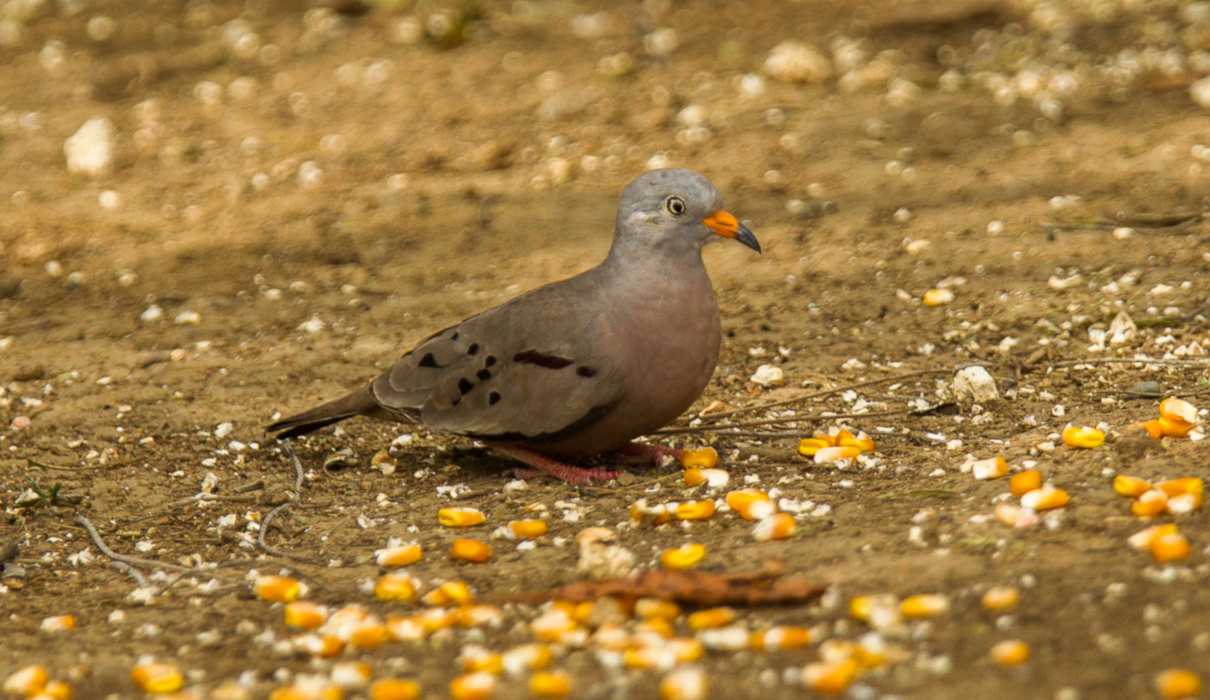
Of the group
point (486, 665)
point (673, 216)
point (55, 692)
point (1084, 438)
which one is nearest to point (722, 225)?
point (673, 216)

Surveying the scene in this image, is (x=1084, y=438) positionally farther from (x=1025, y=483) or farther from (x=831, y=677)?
(x=831, y=677)

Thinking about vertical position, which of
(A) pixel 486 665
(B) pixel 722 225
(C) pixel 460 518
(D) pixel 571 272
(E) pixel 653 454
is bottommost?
(D) pixel 571 272

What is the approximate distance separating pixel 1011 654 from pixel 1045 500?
2.78ft

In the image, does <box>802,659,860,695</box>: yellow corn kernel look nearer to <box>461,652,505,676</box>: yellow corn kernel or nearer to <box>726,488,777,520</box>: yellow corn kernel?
<box>461,652,505,676</box>: yellow corn kernel

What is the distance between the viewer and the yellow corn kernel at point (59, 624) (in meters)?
4.21

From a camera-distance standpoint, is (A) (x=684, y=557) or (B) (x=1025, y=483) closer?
(A) (x=684, y=557)

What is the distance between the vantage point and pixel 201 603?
429cm

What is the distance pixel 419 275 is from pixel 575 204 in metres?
Result: 0.85

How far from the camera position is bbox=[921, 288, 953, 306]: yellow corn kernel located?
623cm

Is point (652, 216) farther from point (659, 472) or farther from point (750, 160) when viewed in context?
point (750, 160)

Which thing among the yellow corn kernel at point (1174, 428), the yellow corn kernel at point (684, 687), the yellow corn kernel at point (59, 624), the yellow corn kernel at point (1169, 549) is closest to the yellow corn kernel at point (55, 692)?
the yellow corn kernel at point (59, 624)

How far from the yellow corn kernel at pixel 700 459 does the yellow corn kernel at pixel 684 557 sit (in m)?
0.83

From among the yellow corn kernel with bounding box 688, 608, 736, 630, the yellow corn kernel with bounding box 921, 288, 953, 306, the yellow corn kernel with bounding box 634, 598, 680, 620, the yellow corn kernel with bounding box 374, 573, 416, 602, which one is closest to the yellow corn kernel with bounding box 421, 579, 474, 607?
the yellow corn kernel with bounding box 374, 573, 416, 602

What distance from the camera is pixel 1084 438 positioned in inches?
181
